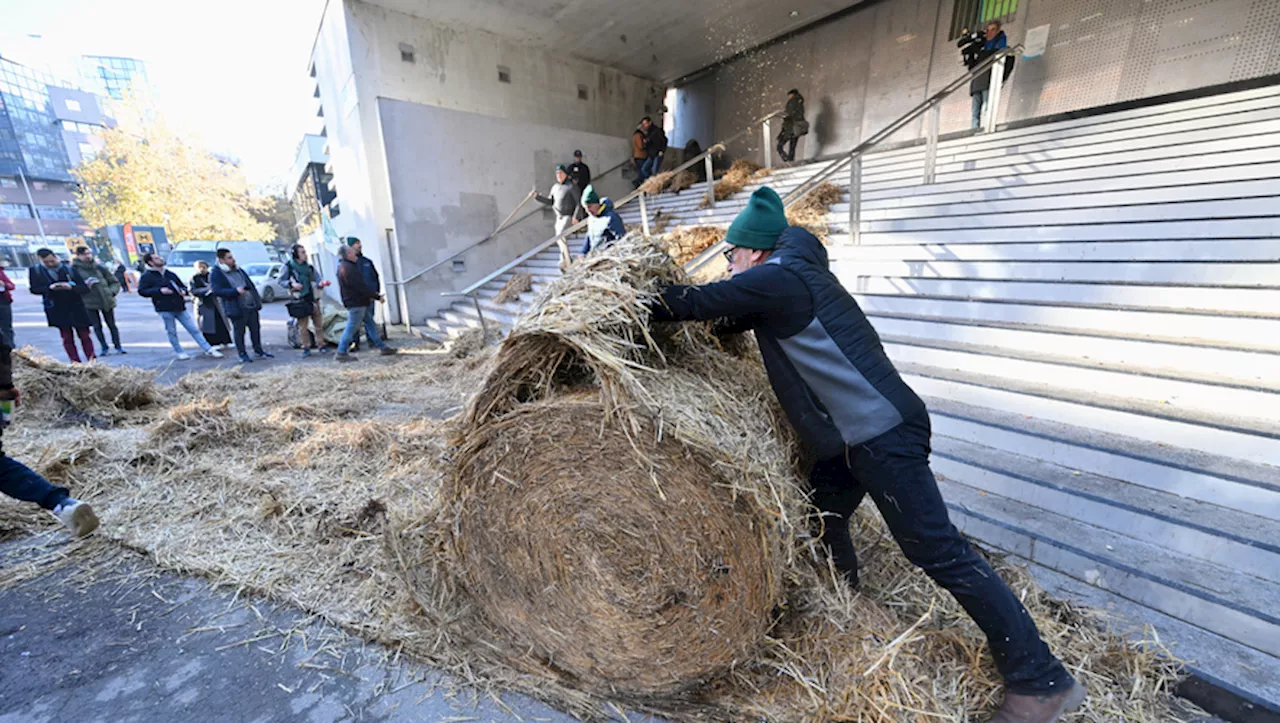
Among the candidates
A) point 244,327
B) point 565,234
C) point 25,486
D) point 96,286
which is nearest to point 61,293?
point 96,286

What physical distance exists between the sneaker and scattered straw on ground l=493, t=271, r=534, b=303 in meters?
6.86

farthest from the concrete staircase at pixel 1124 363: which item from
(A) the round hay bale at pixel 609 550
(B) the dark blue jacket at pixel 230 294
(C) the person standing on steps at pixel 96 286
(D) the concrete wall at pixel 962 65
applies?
(C) the person standing on steps at pixel 96 286

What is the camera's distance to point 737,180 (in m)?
10.0

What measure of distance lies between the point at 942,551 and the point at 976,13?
12.4 metres

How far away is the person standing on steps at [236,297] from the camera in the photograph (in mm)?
7273

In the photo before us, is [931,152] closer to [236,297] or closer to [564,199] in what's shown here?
[564,199]

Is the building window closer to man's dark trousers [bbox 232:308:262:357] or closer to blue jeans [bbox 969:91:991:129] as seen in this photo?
blue jeans [bbox 969:91:991:129]

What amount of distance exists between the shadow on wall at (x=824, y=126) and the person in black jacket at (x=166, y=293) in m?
13.2

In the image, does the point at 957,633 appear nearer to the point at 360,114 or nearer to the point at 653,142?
the point at 360,114

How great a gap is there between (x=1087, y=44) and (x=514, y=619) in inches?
487

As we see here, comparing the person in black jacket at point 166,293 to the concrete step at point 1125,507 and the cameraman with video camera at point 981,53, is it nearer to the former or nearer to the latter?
the concrete step at point 1125,507

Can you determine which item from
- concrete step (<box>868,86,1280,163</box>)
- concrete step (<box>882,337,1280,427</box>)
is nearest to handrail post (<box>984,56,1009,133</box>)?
concrete step (<box>868,86,1280,163</box>)

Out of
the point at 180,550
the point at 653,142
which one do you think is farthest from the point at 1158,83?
the point at 180,550

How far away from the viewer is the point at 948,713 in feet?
5.16
